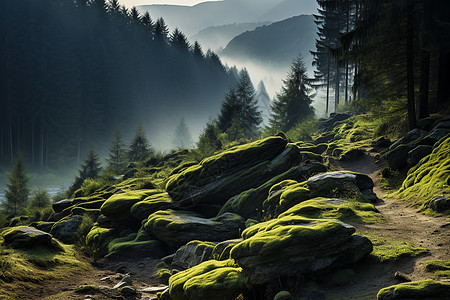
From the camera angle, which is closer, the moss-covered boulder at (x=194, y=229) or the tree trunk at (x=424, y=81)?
the moss-covered boulder at (x=194, y=229)

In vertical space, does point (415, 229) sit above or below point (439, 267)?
below

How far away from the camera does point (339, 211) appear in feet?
30.3

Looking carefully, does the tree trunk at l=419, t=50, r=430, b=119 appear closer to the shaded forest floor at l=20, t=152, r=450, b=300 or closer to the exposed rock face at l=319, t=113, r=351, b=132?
the shaded forest floor at l=20, t=152, r=450, b=300

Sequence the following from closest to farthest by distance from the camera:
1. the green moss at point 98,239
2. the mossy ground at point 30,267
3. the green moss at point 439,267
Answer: the green moss at point 439,267 → the mossy ground at point 30,267 → the green moss at point 98,239

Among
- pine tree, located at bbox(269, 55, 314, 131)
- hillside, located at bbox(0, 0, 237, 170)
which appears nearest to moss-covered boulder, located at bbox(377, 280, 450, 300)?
pine tree, located at bbox(269, 55, 314, 131)

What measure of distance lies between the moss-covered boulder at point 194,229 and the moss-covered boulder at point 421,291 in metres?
8.47

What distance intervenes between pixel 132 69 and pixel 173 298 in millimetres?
144693

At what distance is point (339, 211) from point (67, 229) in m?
15.0

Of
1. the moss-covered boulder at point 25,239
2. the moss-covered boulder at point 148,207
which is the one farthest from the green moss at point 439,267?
the moss-covered boulder at point 25,239

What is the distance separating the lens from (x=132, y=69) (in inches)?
5487

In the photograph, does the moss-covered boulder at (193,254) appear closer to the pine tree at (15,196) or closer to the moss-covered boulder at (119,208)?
the moss-covered boulder at (119,208)

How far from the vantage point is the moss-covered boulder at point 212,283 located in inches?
261

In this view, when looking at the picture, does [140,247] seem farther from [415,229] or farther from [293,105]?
[293,105]

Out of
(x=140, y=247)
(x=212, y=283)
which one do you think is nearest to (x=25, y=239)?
(x=140, y=247)
